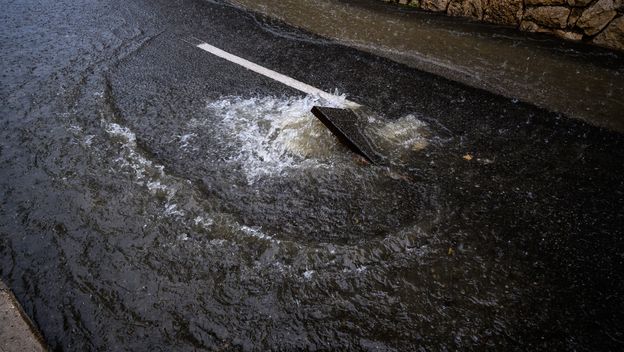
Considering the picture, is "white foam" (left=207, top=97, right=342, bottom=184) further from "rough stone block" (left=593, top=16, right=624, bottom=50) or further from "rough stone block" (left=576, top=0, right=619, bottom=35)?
"rough stone block" (left=593, top=16, right=624, bottom=50)

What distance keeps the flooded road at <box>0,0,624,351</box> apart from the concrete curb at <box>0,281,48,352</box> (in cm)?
15

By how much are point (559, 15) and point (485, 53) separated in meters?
1.32

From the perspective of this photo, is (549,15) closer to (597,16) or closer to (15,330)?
(597,16)

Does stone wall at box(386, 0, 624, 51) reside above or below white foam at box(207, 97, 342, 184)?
above

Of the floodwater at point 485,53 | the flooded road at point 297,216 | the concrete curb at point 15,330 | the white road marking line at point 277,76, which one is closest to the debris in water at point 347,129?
the flooded road at point 297,216

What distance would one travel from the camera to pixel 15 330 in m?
2.40

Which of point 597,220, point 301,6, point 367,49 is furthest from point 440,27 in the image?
point 597,220

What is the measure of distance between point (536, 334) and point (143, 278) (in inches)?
105

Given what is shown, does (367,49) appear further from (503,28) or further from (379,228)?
(379,228)

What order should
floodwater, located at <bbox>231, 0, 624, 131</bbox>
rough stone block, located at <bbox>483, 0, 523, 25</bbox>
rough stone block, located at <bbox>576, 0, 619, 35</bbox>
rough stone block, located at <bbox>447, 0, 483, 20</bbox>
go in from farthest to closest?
1. rough stone block, located at <bbox>447, 0, 483, 20</bbox>
2. rough stone block, located at <bbox>483, 0, 523, 25</bbox>
3. rough stone block, located at <bbox>576, 0, 619, 35</bbox>
4. floodwater, located at <bbox>231, 0, 624, 131</bbox>

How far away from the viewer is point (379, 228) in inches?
124

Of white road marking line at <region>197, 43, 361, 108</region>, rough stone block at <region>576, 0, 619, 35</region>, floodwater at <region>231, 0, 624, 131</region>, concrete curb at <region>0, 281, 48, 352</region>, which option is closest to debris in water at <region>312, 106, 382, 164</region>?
white road marking line at <region>197, 43, 361, 108</region>

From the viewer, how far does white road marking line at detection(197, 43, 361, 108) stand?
4.64 m

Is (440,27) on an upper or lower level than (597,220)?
upper
